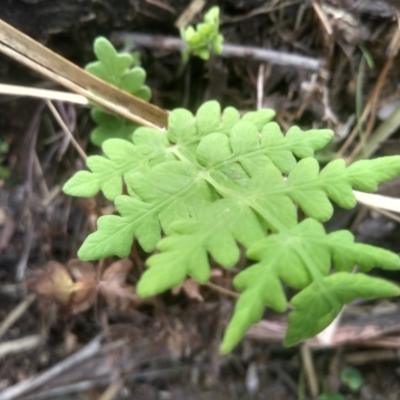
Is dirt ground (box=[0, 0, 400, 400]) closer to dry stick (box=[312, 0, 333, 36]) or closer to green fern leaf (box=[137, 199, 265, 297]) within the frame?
dry stick (box=[312, 0, 333, 36])

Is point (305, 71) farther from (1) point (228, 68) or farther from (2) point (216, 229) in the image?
(2) point (216, 229)

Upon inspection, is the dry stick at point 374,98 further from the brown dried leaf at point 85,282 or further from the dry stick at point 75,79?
the brown dried leaf at point 85,282

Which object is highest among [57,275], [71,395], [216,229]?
[216,229]

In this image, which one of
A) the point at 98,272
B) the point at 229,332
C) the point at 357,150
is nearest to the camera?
the point at 229,332

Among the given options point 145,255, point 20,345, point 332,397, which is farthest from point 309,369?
point 20,345

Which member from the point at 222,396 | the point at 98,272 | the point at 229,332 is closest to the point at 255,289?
the point at 229,332

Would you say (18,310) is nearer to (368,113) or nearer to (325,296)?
(325,296)
